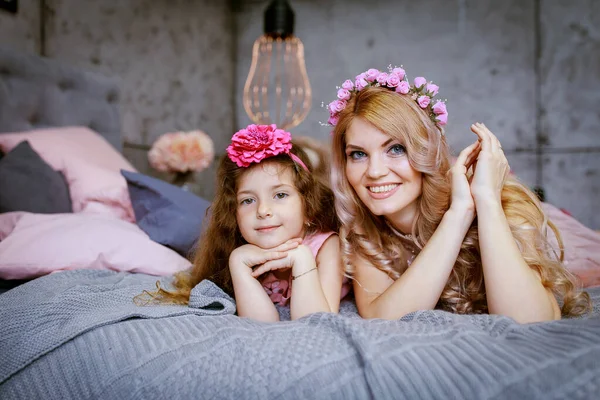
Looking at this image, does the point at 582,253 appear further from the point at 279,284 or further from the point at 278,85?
the point at 278,85

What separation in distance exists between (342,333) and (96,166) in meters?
1.62

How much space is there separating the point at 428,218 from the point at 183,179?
86.5 inches

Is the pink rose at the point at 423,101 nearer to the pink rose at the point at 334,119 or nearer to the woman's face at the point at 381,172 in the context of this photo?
the woman's face at the point at 381,172

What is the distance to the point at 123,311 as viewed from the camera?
111 centimetres

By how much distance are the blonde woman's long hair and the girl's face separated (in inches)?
5.8

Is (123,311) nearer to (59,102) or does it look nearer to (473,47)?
(59,102)

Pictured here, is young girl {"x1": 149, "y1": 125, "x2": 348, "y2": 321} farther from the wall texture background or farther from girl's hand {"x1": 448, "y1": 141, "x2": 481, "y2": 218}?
the wall texture background

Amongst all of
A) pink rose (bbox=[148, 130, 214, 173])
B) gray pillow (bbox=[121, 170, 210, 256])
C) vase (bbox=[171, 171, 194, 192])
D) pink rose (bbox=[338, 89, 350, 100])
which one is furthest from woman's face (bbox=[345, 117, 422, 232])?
vase (bbox=[171, 171, 194, 192])

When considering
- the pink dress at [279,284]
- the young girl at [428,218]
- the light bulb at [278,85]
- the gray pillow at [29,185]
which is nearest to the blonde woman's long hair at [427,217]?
the young girl at [428,218]

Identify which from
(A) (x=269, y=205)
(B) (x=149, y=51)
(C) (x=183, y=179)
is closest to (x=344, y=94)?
(A) (x=269, y=205)

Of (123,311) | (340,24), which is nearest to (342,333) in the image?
(123,311)

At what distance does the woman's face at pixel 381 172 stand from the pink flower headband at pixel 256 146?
0.17 meters

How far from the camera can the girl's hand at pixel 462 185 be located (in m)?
1.25

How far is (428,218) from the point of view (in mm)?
1360
